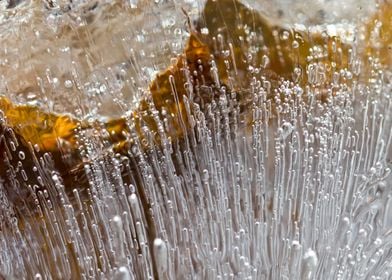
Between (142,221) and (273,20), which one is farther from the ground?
(273,20)

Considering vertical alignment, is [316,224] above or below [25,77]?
below

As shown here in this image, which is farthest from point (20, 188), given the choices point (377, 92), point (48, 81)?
point (377, 92)

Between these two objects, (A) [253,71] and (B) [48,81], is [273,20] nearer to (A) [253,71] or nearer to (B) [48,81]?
(A) [253,71]

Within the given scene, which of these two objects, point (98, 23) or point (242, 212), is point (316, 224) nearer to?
point (242, 212)

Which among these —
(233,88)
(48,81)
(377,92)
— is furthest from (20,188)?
(377,92)
